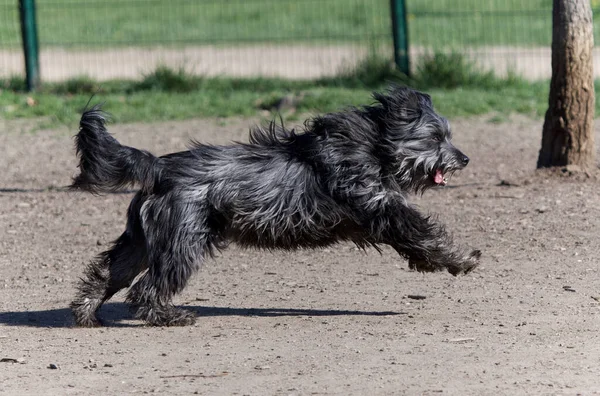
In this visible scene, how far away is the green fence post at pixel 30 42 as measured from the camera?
14.4 metres

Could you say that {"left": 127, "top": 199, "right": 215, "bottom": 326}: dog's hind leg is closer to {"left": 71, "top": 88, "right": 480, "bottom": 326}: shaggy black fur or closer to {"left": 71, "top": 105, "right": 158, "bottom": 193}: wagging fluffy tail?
{"left": 71, "top": 88, "right": 480, "bottom": 326}: shaggy black fur

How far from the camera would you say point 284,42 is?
17.8 metres

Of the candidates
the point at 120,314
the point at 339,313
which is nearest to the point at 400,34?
the point at 339,313

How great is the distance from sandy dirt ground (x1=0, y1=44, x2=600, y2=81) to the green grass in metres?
0.27

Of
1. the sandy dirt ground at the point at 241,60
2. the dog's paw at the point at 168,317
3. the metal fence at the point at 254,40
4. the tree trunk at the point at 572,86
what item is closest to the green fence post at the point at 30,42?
the sandy dirt ground at the point at 241,60

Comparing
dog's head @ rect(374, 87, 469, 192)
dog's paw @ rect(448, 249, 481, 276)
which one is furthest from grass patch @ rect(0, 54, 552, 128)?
dog's paw @ rect(448, 249, 481, 276)

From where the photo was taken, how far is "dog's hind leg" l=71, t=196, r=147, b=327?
6.01 metres

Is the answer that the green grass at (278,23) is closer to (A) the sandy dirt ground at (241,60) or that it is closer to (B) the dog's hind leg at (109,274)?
(A) the sandy dirt ground at (241,60)

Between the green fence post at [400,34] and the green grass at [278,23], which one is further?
the green grass at [278,23]

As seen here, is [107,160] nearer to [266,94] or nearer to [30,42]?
[266,94]

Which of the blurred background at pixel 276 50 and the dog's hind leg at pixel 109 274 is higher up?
the blurred background at pixel 276 50

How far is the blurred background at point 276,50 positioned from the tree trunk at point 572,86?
3.08 metres

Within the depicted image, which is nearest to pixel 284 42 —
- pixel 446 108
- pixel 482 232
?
pixel 446 108

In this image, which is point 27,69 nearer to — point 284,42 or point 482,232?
point 284,42
